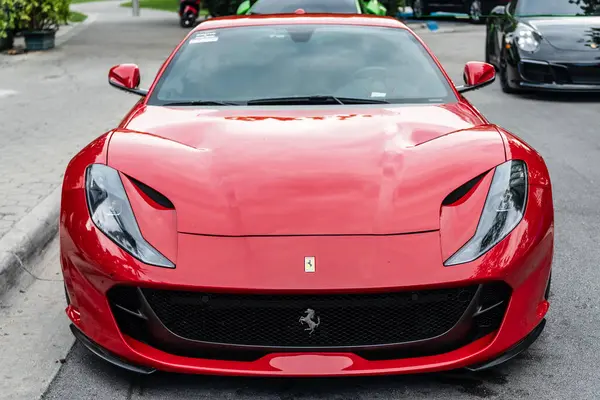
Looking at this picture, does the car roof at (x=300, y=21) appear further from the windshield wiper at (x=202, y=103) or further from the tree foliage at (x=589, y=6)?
the tree foliage at (x=589, y=6)

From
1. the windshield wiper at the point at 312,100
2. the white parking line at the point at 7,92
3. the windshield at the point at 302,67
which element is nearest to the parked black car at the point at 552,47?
the white parking line at the point at 7,92

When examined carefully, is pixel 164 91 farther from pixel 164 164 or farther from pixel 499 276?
pixel 499 276

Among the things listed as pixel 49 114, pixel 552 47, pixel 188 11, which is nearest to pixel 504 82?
pixel 552 47

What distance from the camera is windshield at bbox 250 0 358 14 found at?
12.7 meters

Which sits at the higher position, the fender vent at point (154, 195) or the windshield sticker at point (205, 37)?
the windshield sticker at point (205, 37)

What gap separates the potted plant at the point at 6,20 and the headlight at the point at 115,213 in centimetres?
1254

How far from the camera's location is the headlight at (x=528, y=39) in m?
11.3

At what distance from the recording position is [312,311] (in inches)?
127

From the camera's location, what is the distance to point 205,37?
5.24 m

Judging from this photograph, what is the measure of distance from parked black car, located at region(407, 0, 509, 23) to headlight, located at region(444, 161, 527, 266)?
2118 cm

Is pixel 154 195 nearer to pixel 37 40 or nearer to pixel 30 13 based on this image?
pixel 30 13

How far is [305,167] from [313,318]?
65 cm

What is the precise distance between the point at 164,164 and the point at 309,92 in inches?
49.3

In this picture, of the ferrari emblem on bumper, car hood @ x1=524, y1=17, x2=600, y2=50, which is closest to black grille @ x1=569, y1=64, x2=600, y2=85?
car hood @ x1=524, y1=17, x2=600, y2=50
